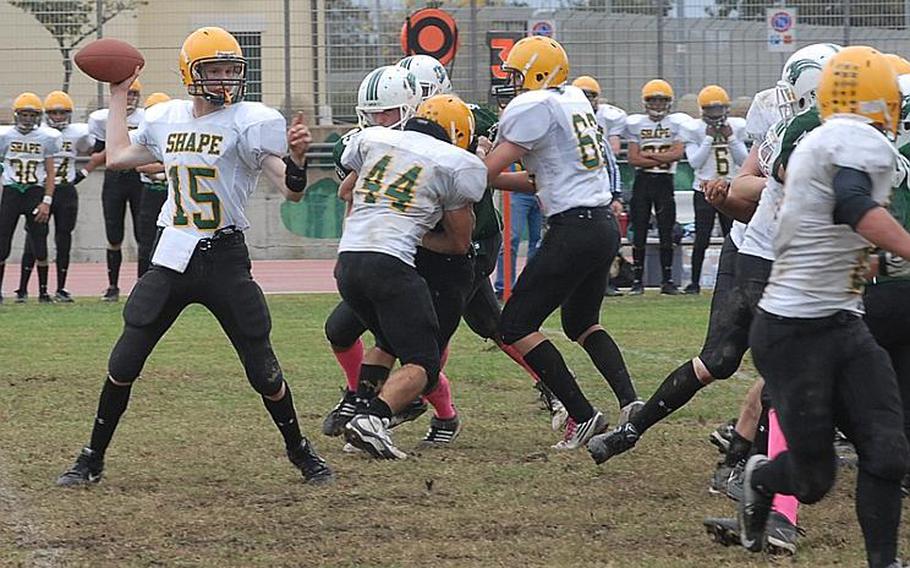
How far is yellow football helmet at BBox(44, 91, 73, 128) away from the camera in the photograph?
583 inches

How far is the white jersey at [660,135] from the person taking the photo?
14719 millimetres

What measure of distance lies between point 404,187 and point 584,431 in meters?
1.43

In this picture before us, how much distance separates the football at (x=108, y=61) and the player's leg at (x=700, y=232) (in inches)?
341

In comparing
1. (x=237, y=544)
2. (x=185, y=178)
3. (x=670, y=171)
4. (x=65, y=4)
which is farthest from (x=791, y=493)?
(x=65, y=4)

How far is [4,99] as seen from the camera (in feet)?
62.8

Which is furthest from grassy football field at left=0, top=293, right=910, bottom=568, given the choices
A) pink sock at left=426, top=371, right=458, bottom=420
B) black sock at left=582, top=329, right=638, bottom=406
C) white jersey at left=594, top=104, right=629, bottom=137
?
white jersey at left=594, top=104, right=629, bottom=137

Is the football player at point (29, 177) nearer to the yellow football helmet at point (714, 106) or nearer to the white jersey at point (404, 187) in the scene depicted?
the yellow football helmet at point (714, 106)

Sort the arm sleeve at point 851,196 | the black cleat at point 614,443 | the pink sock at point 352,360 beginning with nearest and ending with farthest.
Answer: the arm sleeve at point 851,196, the black cleat at point 614,443, the pink sock at point 352,360

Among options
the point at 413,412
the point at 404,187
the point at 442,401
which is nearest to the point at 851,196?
the point at 404,187

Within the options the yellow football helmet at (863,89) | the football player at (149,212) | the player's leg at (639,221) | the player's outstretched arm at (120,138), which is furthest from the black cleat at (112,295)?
the yellow football helmet at (863,89)

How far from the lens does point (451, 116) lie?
21.9 ft

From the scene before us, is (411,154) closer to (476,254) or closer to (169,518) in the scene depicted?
(476,254)

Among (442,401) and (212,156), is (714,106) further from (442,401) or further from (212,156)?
(212,156)

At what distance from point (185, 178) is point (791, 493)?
2.78 meters
